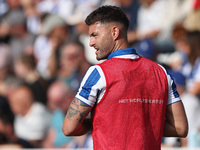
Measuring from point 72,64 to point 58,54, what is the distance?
44 centimetres

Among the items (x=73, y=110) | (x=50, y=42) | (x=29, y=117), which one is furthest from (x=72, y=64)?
(x=73, y=110)

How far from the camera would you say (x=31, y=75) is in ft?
24.4

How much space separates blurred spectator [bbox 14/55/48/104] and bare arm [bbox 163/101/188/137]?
16.0 feet

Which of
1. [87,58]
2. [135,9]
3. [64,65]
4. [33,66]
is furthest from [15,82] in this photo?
[135,9]

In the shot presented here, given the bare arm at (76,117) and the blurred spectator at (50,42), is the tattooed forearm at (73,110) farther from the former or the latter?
the blurred spectator at (50,42)

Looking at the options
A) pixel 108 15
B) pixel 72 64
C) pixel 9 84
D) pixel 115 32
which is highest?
pixel 108 15

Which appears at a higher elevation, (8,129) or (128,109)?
(128,109)

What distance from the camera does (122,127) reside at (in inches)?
89.2

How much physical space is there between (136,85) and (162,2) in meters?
4.99

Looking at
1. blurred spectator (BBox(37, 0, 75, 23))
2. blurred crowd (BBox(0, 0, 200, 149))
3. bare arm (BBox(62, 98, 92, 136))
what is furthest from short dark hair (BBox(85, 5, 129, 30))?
blurred spectator (BBox(37, 0, 75, 23))

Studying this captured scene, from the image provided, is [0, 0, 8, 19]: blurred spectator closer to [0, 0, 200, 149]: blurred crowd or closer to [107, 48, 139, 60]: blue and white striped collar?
[0, 0, 200, 149]: blurred crowd

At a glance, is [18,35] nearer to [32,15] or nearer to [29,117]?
[32,15]

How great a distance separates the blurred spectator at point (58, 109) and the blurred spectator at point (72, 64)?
143 mm

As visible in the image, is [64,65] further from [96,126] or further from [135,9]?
[96,126]
